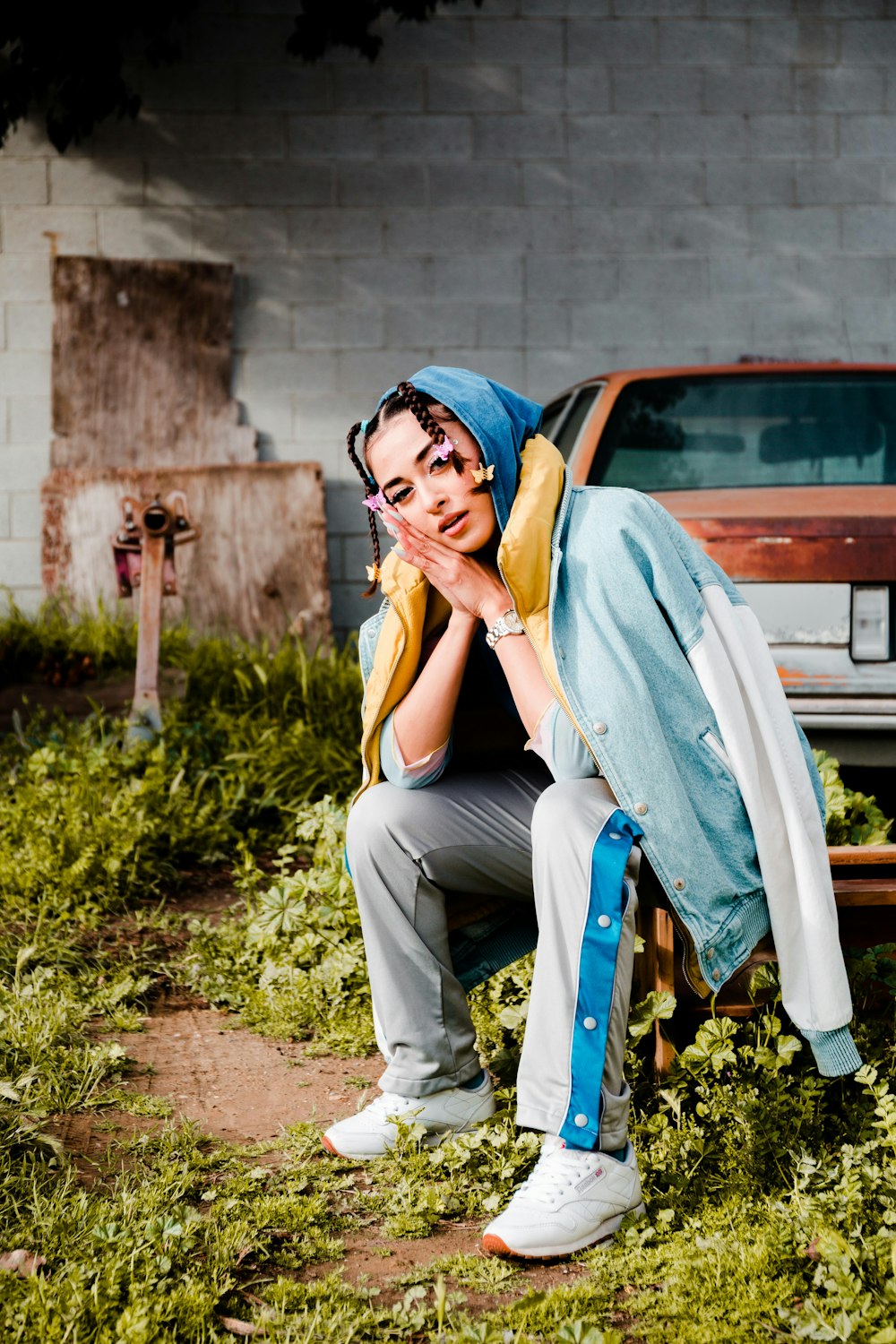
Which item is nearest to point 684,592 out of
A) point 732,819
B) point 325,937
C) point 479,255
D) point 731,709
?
point 731,709

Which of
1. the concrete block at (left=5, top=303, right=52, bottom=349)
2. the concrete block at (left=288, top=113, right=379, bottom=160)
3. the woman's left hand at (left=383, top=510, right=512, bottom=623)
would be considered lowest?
the woman's left hand at (left=383, top=510, right=512, bottom=623)

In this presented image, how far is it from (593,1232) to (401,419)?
136 centimetres

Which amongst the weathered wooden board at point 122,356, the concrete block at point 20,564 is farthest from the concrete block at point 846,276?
the concrete block at point 20,564

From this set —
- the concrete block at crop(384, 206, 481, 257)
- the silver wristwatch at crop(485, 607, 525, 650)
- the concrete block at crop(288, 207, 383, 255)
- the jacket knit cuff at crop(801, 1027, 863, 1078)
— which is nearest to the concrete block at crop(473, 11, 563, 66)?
the concrete block at crop(384, 206, 481, 257)

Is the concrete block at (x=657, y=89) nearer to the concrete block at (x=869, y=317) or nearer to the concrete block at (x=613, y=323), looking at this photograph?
the concrete block at (x=613, y=323)

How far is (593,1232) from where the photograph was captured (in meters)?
1.93

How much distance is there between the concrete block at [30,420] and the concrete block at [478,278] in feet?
7.31

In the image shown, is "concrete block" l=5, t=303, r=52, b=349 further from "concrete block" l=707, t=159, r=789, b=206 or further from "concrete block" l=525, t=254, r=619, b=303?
"concrete block" l=707, t=159, r=789, b=206

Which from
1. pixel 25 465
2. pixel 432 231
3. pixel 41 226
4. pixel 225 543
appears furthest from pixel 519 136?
pixel 25 465

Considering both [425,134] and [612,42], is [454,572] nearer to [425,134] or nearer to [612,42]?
[425,134]

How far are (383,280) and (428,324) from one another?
1.13ft

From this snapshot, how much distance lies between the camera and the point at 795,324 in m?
7.02

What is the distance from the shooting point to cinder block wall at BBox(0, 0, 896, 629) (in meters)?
6.80

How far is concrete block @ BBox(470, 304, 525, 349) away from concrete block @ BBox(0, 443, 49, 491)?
8.02 feet
